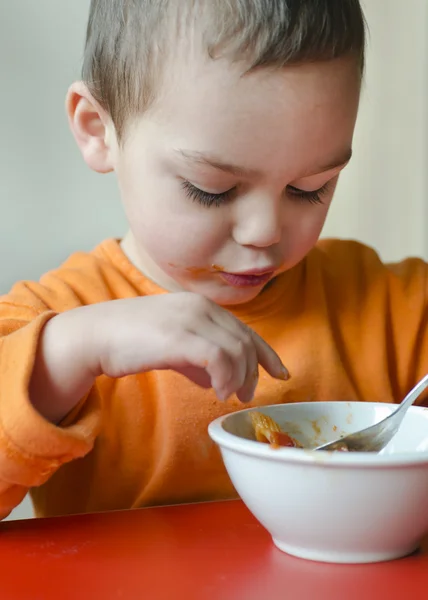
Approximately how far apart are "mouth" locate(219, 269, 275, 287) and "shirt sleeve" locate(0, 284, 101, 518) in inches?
7.2

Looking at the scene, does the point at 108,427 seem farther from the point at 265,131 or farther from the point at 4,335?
the point at 265,131

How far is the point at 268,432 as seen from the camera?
2.10ft

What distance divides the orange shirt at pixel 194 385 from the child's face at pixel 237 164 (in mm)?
135

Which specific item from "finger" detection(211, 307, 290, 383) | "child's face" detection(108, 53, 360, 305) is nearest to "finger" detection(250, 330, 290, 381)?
"finger" detection(211, 307, 290, 383)

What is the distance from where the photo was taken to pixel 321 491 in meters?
0.51

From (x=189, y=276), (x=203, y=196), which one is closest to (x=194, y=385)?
(x=189, y=276)

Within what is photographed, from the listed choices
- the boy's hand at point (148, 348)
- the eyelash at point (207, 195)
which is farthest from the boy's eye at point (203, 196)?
the boy's hand at point (148, 348)

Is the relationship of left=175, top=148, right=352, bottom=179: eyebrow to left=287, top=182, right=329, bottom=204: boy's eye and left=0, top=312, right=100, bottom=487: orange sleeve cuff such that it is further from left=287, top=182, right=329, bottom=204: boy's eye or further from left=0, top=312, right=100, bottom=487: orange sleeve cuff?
left=0, top=312, right=100, bottom=487: orange sleeve cuff

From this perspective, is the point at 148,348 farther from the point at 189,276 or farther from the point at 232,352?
the point at 189,276

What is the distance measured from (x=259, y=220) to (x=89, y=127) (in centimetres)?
27

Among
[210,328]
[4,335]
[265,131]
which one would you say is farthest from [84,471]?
[265,131]

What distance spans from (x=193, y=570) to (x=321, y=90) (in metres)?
0.42

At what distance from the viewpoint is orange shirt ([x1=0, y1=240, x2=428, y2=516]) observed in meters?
0.84

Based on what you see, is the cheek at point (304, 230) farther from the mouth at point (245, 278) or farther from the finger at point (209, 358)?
the finger at point (209, 358)
